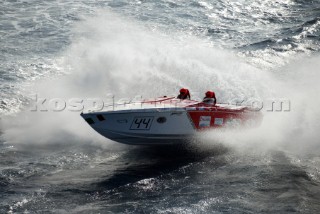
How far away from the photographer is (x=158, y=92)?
24.7m

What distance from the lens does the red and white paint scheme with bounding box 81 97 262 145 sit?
1800cm

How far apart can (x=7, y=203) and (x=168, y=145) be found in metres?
7.20

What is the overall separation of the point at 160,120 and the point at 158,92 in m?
6.45

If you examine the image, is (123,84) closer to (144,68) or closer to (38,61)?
(144,68)

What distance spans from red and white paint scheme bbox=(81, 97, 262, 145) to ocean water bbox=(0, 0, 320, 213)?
639 millimetres

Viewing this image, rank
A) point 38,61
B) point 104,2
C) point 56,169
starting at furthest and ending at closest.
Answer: point 104,2
point 38,61
point 56,169

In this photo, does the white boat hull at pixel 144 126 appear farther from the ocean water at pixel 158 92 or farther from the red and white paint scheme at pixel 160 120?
the ocean water at pixel 158 92

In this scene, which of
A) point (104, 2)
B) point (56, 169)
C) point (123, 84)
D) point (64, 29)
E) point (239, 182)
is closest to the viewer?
point (239, 182)

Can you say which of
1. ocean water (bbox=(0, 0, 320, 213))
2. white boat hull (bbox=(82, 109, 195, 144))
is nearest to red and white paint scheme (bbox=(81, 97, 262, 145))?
white boat hull (bbox=(82, 109, 195, 144))

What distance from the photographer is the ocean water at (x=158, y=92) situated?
15406 mm

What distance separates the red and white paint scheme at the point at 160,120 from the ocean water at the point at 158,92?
0.64 m

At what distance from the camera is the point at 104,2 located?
36.1m

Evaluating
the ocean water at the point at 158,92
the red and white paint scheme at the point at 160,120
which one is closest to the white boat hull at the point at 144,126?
the red and white paint scheme at the point at 160,120

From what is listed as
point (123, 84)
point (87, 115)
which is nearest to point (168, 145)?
point (87, 115)
